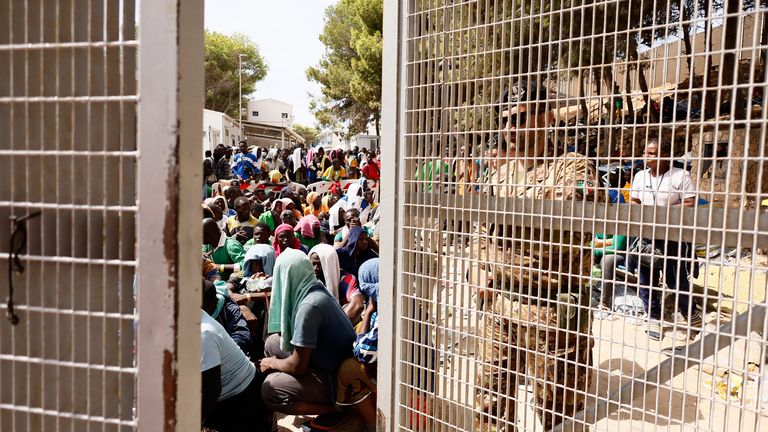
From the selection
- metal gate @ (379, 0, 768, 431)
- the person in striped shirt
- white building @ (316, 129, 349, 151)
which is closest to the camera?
metal gate @ (379, 0, 768, 431)

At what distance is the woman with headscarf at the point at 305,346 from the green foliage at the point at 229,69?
144 feet

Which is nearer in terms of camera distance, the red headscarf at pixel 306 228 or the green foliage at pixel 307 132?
the red headscarf at pixel 306 228

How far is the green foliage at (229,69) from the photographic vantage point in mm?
46281

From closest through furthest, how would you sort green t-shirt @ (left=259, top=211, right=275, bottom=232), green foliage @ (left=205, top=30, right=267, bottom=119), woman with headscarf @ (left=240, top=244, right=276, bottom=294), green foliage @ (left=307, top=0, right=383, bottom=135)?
woman with headscarf @ (left=240, top=244, right=276, bottom=294)
green t-shirt @ (left=259, top=211, right=275, bottom=232)
green foliage @ (left=307, top=0, right=383, bottom=135)
green foliage @ (left=205, top=30, right=267, bottom=119)

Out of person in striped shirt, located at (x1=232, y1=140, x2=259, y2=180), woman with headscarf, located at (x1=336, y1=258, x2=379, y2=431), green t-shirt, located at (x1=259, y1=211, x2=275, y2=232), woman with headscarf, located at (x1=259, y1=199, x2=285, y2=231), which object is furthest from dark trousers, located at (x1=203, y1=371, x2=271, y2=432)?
person in striped shirt, located at (x1=232, y1=140, x2=259, y2=180)

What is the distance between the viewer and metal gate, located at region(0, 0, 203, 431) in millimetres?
1042

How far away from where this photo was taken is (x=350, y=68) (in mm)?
33062

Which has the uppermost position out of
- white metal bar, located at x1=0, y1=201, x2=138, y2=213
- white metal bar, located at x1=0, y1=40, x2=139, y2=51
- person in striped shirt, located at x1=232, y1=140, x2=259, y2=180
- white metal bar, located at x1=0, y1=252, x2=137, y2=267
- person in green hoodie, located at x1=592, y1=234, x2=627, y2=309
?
person in striped shirt, located at x1=232, y1=140, x2=259, y2=180

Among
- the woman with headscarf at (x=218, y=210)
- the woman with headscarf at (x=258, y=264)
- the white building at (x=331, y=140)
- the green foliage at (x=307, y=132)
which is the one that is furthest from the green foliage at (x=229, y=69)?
the woman with headscarf at (x=258, y=264)

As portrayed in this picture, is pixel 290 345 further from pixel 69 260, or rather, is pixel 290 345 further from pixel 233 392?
pixel 69 260

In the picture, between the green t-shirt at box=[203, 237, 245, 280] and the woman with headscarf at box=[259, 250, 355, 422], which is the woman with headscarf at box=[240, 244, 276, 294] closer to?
the green t-shirt at box=[203, 237, 245, 280]

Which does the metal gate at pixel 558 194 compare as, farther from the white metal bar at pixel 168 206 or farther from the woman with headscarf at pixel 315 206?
the woman with headscarf at pixel 315 206

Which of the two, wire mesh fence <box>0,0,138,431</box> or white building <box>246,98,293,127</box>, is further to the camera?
white building <box>246,98,293,127</box>

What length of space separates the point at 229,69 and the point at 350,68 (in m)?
19.8
